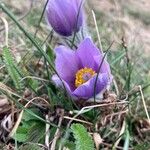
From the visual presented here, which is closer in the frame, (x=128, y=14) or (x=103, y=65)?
(x=103, y=65)

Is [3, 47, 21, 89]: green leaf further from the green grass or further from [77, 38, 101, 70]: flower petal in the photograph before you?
[77, 38, 101, 70]: flower petal

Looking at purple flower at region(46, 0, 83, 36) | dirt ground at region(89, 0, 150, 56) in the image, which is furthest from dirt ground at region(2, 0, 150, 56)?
purple flower at region(46, 0, 83, 36)

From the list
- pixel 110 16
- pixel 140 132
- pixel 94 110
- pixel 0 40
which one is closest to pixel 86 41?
pixel 94 110

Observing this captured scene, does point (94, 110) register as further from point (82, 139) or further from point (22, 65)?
point (22, 65)

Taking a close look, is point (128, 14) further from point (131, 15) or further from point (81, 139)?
point (81, 139)

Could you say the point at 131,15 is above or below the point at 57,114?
below

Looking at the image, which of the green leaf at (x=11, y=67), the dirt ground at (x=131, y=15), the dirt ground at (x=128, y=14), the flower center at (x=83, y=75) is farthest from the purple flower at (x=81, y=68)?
the dirt ground at (x=131, y=15)

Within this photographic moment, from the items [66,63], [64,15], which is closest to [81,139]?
[66,63]
